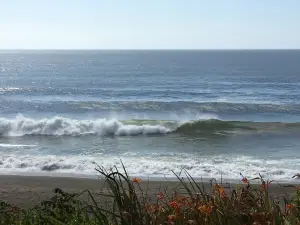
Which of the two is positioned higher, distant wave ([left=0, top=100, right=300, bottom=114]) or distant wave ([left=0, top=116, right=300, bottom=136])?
distant wave ([left=0, top=100, right=300, bottom=114])

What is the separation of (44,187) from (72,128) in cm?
1183

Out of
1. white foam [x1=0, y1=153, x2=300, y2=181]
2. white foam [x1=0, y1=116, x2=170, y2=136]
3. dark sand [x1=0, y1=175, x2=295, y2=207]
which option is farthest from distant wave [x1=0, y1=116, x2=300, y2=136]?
dark sand [x1=0, y1=175, x2=295, y2=207]

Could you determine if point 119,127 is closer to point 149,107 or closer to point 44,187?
point 149,107

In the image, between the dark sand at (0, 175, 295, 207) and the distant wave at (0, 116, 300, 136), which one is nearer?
the dark sand at (0, 175, 295, 207)

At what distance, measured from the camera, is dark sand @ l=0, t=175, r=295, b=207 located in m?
11.0

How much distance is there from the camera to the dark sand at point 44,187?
11.0m

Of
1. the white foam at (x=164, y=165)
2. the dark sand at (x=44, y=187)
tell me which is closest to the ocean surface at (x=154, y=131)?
the white foam at (x=164, y=165)

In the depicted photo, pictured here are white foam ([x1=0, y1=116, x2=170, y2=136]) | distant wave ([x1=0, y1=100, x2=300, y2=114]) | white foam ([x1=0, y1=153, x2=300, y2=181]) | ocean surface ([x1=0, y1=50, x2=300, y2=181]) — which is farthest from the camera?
distant wave ([x1=0, y1=100, x2=300, y2=114])

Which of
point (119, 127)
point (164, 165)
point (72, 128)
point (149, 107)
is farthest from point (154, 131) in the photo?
point (164, 165)

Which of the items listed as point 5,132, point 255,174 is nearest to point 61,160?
point 255,174

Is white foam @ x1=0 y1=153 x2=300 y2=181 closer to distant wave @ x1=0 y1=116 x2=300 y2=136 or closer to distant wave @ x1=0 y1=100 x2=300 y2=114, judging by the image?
distant wave @ x1=0 y1=116 x2=300 y2=136

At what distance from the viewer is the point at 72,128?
939 inches

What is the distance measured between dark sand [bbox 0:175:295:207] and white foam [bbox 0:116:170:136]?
10.2 metres

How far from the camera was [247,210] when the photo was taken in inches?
103
